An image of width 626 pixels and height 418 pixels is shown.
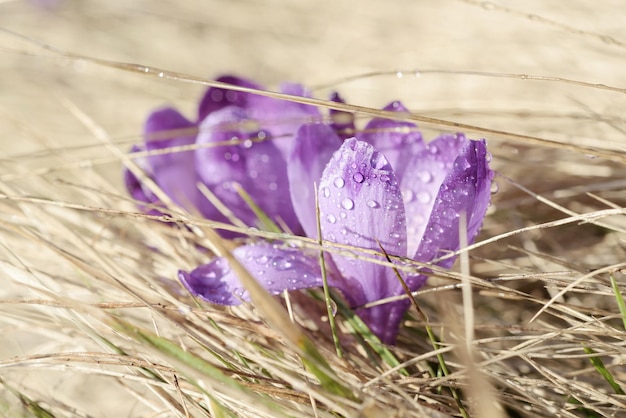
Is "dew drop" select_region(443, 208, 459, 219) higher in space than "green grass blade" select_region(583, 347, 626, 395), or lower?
higher

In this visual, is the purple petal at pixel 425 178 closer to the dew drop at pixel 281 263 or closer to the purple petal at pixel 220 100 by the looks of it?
the dew drop at pixel 281 263

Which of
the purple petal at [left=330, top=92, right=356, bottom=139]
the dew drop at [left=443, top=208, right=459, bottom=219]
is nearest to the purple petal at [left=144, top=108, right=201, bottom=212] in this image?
the purple petal at [left=330, top=92, right=356, bottom=139]

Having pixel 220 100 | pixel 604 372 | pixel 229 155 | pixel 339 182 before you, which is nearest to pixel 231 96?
pixel 220 100

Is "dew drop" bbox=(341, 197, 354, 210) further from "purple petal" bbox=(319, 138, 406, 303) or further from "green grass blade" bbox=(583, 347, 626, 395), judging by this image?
"green grass blade" bbox=(583, 347, 626, 395)

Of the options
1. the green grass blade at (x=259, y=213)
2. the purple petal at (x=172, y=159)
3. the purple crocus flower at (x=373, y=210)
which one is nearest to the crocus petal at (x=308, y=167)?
the purple crocus flower at (x=373, y=210)

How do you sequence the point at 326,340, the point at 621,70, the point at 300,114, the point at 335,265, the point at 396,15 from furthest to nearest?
1. the point at 396,15
2. the point at 621,70
3. the point at 300,114
4. the point at 326,340
5. the point at 335,265

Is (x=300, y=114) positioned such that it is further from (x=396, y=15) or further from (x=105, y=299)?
(x=396, y=15)

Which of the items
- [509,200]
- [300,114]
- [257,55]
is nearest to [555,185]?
[509,200]

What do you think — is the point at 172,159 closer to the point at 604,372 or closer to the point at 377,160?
the point at 377,160
